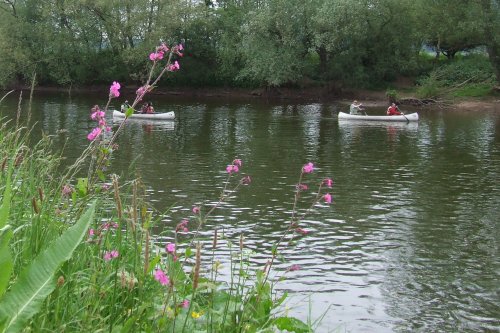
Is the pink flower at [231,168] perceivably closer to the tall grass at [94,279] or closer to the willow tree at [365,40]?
the tall grass at [94,279]

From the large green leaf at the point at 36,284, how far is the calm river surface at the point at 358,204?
198cm

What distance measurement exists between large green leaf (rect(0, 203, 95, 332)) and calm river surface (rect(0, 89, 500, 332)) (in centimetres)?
198

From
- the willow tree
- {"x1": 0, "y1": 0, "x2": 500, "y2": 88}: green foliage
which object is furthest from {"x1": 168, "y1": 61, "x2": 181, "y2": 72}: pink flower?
the willow tree

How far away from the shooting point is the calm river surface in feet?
29.8

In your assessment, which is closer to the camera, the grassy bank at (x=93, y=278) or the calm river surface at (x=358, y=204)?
the grassy bank at (x=93, y=278)

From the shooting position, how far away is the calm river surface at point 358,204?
9086mm

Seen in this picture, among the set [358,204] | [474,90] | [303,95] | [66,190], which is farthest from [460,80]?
[66,190]

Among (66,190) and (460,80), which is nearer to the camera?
(66,190)

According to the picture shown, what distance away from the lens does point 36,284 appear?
263 cm

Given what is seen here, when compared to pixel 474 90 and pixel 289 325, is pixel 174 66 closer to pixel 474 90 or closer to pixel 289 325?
pixel 289 325

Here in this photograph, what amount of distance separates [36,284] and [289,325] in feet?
8.56

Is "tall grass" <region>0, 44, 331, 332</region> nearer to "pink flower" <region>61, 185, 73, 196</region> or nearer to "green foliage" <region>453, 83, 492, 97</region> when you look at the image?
"pink flower" <region>61, 185, 73, 196</region>

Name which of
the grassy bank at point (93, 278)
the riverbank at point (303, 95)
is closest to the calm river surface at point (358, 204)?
the grassy bank at point (93, 278)

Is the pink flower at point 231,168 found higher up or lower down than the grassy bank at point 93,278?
higher up
